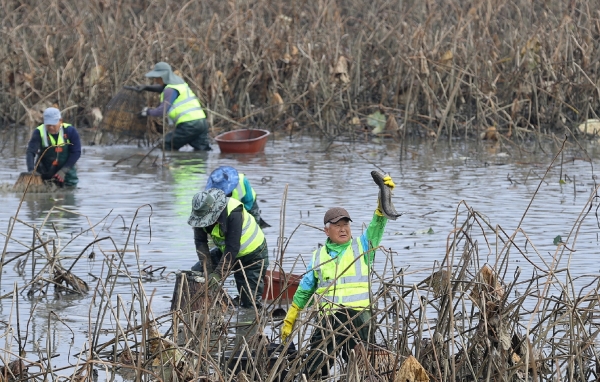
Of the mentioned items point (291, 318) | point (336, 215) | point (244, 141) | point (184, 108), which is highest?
point (184, 108)

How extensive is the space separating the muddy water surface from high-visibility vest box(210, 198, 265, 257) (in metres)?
0.59

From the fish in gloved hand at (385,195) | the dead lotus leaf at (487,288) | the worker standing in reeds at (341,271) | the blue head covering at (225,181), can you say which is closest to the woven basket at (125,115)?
the blue head covering at (225,181)

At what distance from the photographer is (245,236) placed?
27.2ft

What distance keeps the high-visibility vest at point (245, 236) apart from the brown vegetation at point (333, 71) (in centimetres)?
794

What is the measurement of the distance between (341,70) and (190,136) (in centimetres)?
A: 237

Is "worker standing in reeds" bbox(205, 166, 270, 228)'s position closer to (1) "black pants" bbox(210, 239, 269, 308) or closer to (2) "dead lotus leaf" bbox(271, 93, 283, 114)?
(1) "black pants" bbox(210, 239, 269, 308)

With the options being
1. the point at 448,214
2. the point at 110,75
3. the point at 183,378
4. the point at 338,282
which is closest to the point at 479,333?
the point at 338,282

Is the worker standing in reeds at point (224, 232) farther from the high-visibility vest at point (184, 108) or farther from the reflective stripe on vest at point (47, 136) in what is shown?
the high-visibility vest at point (184, 108)

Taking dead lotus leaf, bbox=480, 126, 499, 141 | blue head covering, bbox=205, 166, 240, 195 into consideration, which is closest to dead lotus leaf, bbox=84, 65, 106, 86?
dead lotus leaf, bbox=480, 126, 499, 141

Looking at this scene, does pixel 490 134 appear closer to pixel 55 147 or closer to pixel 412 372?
pixel 55 147

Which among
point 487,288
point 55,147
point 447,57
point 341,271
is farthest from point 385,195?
point 447,57

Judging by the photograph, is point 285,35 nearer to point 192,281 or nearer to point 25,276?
point 25,276

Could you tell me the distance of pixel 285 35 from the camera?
18.7 m

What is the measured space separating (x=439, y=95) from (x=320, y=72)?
1830 millimetres
